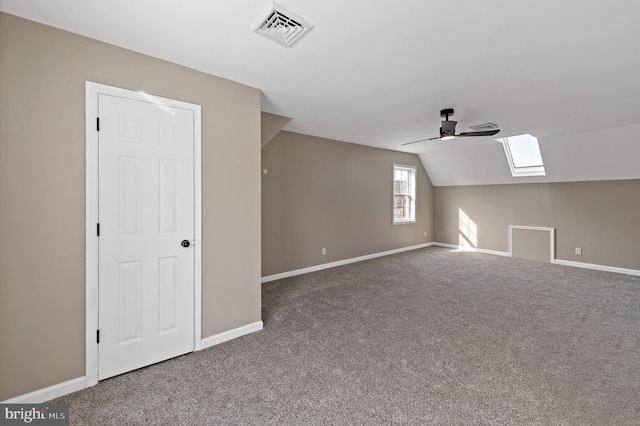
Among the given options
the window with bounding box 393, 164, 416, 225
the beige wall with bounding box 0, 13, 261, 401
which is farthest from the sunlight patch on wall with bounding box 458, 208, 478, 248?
the beige wall with bounding box 0, 13, 261, 401

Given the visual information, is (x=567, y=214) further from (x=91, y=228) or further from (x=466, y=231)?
(x=91, y=228)

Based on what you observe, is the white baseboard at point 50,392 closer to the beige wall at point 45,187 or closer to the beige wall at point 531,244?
the beige wall at point 45,187

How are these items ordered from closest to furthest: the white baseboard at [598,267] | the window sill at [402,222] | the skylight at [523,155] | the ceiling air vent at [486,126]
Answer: the ceiling air vent at [486,126] → the white baseboard at [598,267] → the skylight at [523,155] → the window sill at [402,222]

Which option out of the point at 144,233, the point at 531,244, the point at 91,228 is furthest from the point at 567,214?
the point at 91,228

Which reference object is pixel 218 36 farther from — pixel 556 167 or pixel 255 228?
pixel 556 167

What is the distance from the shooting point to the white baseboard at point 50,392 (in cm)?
184

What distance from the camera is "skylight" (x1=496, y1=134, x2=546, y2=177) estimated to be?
222 inches

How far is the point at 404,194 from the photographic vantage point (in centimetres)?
717

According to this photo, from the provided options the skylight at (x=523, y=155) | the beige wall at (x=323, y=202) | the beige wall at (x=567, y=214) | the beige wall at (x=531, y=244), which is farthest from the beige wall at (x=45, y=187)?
the beige wall at (x=531, y=244)

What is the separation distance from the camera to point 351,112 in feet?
12.4

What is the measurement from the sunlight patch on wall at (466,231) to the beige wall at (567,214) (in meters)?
0.04

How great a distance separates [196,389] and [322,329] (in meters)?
1.28

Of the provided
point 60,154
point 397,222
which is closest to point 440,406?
point 60,154

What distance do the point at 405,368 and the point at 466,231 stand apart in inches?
232
